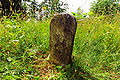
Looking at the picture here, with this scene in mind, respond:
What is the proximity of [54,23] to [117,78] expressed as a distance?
1448mm

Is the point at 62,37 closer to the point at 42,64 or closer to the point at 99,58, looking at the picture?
the point at 42,64

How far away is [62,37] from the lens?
1.77 m

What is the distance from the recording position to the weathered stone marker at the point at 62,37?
170 centimetres

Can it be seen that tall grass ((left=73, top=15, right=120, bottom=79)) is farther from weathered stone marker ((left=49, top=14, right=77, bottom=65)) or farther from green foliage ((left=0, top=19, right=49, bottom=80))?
green foliage ((left=0, top=19, right=49, bottom=80))

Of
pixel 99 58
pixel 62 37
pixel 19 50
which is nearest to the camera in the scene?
pixel 62 37

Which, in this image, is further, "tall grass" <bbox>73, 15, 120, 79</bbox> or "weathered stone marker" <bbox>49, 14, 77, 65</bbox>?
"tall grass" <bbox>73, 15, 120, 79</bbox>

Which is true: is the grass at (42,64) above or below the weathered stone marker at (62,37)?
below

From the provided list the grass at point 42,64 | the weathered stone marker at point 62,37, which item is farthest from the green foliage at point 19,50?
the weathered stone marker at point 62,37

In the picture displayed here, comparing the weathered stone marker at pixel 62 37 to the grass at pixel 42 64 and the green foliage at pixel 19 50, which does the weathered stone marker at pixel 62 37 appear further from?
the green foliage at pixel 19 50

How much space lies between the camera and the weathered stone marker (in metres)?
1.70

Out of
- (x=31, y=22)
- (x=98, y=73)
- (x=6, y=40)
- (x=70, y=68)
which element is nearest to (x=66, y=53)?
(x=70, y=68)

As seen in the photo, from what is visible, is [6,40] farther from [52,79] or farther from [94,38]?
[94,38]

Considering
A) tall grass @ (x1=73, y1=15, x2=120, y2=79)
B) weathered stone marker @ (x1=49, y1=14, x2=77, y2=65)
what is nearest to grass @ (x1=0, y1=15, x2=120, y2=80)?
tall grass @ (x1=73, y1=15, x2=120, y2=79)

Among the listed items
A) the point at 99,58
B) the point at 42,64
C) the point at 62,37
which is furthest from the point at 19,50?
the point at 99,58
